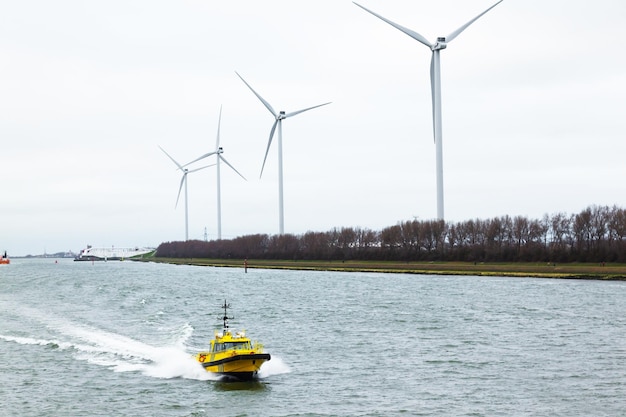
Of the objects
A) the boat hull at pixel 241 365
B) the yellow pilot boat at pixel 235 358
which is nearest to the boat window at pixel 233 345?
the yellow pilot boat at pixel 235 358

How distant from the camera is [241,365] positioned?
176 feet

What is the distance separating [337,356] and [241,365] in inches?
432

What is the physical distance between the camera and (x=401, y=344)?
222 ft

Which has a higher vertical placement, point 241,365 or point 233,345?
point 233,345

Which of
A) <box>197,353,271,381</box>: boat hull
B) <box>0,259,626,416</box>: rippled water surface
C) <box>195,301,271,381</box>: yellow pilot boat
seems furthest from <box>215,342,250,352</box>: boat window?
<box>0,259,626,416</box>: rippled water surface

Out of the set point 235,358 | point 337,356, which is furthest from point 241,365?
point 337,356

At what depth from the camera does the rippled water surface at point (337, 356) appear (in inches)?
1843

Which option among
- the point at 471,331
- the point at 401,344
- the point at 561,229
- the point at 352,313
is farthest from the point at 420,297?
the point at 561,229

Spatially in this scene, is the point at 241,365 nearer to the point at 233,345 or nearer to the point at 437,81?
the point at 233,345

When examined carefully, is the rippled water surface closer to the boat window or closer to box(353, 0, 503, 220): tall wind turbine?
the boat window

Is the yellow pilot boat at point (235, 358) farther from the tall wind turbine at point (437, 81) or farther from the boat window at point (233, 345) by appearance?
the tall wind turbine at point (437, 81)

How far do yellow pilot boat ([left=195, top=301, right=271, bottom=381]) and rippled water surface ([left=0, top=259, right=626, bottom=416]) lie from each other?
0.99m

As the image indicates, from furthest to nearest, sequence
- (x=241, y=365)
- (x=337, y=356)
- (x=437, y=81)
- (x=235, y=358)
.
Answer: (x=437, y=81), (x=337, y=356), (x=241, y=365), (x=235, y=358)

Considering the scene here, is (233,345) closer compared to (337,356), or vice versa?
(233,345)
